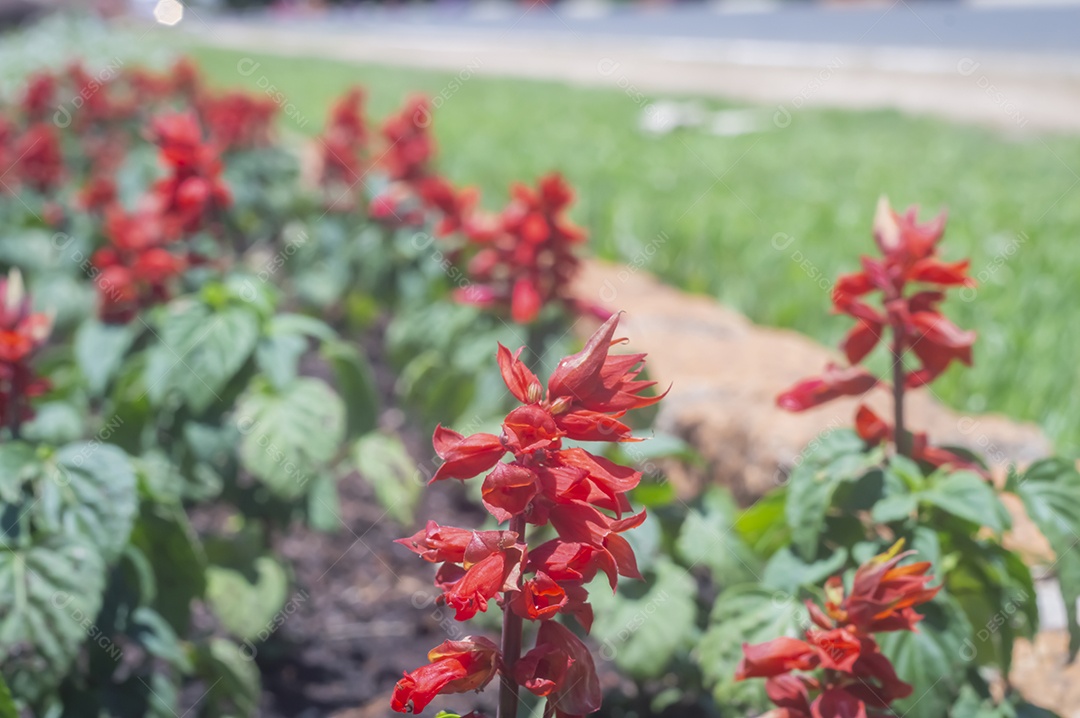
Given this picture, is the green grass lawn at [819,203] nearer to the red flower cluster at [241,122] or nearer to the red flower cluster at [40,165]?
the red flower cluster at [241,122]

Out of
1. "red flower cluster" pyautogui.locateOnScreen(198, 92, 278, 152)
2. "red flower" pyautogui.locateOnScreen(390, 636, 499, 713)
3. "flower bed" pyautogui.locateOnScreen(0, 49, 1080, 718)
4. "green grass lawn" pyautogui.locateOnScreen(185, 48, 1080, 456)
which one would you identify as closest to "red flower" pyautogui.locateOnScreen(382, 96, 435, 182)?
"flower bed" pyautogui.locateOnScreen(0, 49, 1080, 718)

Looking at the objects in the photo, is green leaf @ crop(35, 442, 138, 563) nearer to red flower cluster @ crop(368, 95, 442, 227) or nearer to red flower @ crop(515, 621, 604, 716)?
red flower @ crop(515, 621, 604, 716)

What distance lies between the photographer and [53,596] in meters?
1.33

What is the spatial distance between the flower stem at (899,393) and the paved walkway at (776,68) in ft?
14.1

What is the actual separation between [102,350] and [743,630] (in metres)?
1.40

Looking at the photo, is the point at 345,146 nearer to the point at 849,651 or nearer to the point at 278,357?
the point at 278,357

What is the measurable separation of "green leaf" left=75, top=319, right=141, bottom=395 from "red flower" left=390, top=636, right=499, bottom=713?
1.39m

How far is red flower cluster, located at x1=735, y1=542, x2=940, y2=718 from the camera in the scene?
1087 millimetres

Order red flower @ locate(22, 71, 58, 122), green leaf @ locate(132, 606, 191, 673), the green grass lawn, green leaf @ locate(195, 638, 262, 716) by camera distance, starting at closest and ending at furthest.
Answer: green leaf @ locate(132, 606, 191, 673), green leaf @ locate(195, 638, 262, 716), the green grass lawn, red flower @ locate(22, 71, 58, 122)

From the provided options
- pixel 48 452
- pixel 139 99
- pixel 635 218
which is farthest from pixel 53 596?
pixel 139 99

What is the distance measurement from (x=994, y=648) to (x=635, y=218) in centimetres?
299

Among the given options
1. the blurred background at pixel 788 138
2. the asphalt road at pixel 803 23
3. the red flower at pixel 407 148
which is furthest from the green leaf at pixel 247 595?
the asphalt road at pixel 803 23

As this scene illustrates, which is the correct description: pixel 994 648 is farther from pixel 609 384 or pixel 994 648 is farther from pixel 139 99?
pixel 139 99

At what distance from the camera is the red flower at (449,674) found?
0.89m
